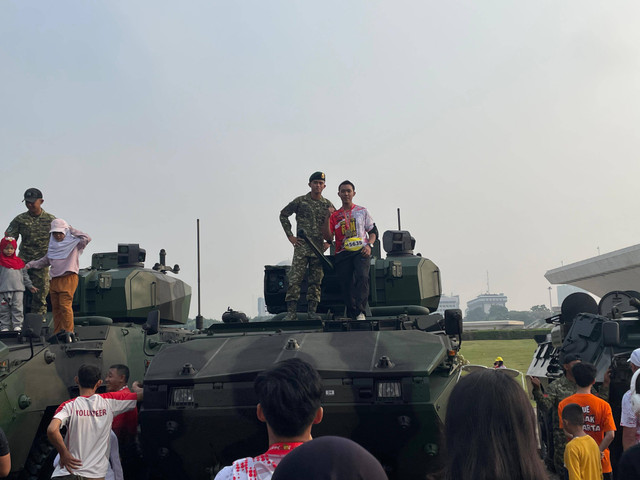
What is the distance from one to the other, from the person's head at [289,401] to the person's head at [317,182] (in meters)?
6.19

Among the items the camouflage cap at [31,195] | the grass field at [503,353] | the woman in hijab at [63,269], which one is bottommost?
the grass field at [503,353]

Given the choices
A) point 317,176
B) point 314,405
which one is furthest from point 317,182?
point 314,405

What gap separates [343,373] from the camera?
242 inches

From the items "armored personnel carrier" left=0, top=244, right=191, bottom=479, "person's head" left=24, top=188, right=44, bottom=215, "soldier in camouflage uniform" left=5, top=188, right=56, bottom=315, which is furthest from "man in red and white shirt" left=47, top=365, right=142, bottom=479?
"person's head" left=24, top=188, right=44, bottom=215

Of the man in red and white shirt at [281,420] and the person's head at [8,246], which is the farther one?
the person's head at [8,246]

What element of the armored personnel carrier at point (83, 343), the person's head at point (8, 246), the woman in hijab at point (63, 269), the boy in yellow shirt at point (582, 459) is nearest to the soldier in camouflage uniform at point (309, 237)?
the armored personnel carrier at point (83, 343)

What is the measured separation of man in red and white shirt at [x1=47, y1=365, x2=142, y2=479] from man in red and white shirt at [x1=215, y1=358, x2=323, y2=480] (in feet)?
10.8

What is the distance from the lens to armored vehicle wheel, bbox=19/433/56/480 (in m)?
7.73

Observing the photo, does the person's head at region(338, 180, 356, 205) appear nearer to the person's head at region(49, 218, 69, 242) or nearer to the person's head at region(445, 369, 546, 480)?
the person's head at region(49, 218, 69, 242)

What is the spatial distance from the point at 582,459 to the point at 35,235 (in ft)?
26.1

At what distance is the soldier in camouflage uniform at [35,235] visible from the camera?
10.1 m

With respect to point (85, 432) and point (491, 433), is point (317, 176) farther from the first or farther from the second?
point (491, 433)

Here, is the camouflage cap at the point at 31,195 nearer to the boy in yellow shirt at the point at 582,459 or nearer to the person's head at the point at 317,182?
the person's head at the point at 317,182

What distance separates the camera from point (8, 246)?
988 centimetres
